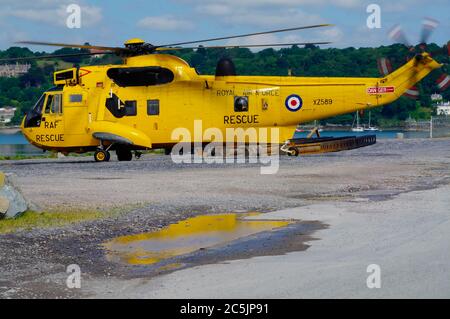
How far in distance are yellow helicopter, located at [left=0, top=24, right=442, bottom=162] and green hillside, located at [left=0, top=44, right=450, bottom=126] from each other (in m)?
92.4

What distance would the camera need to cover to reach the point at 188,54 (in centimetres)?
14825

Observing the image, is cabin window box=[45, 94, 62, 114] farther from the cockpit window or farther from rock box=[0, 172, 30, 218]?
rock box=[0, 172, 30, 218]

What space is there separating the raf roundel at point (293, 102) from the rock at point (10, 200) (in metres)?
16.9

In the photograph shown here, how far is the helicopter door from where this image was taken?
34.5 meters

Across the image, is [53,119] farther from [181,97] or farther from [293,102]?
[293,102]

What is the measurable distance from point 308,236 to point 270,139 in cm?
1845

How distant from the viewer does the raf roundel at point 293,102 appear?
3322 centimetres

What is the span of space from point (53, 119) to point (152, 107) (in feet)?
12.9

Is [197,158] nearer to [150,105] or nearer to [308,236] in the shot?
[150,105]

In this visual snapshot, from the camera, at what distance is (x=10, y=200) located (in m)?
17.2

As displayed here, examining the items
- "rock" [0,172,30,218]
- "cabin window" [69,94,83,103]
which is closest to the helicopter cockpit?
"cabin window" [69,94,83,103]

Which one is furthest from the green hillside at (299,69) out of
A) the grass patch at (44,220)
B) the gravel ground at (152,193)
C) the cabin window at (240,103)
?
the grass patch at (44,220)

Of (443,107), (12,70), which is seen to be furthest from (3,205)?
(12,70)
